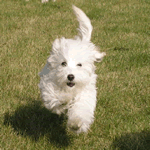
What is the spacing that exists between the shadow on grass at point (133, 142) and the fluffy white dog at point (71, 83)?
1.60 ft

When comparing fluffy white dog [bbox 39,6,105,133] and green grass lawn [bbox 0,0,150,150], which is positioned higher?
fluffy white dog [bbox 39,6,105,133]

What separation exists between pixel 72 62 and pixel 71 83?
0.27m

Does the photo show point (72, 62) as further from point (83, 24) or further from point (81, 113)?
point (83, 24)

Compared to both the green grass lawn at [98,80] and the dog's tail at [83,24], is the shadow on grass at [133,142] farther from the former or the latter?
the dog's tail at [83,24]

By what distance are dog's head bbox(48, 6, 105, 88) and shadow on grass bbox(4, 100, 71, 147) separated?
826 millimetres

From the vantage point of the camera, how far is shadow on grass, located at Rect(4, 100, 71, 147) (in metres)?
3.61

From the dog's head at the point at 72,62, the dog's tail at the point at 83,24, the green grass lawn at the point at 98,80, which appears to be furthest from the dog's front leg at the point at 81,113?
the dog's tail at the point at 83,24

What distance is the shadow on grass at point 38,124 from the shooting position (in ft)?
11.9

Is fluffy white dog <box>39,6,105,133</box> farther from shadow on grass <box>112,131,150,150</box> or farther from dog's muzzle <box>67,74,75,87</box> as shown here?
shadow on grass <box>112,131,150,150</box>

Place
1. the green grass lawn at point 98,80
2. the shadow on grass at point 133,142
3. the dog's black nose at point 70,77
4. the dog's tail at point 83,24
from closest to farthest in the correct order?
1. the dog's black nose at point 70,77
2. the shadow on grass at point 133,142
3. the green grass lawn at point 98,80
4. the dog's tail at point 83,24

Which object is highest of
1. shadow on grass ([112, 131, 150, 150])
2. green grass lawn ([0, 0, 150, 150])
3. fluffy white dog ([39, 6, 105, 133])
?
fluffy white dog ([39, 6, 105, 133])

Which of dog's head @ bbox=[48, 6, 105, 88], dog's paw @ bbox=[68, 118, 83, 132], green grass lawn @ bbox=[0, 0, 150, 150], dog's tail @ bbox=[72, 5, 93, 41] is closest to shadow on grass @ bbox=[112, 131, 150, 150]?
green grass lawn @ bbox=[0, 0, 150, 150]

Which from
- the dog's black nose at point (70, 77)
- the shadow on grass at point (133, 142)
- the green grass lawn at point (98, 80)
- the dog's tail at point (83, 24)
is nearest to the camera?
the dog's black nose at point (70, 77)

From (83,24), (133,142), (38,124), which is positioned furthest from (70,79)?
(83,24)
